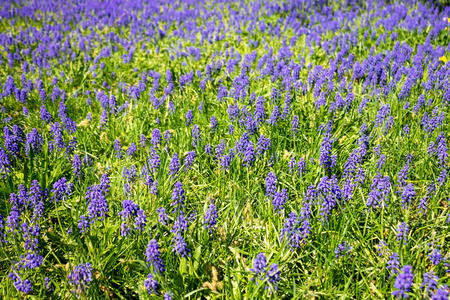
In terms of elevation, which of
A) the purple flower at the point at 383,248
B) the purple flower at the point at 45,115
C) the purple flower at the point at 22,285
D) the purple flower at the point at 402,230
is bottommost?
the purple flower at the point at 22,285

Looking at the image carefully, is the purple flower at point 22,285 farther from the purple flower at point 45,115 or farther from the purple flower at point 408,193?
the purple flower at point 408,193

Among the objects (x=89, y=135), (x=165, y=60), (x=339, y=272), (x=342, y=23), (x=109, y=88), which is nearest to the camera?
(x=339, y=272)

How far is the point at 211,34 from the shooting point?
10203mm

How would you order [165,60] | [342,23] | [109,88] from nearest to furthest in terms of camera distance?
[109,88]
[165,60]
[342,23]

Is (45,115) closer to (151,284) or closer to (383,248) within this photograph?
(151,284)

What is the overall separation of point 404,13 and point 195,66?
6.79 m

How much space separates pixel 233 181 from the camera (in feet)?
12.1

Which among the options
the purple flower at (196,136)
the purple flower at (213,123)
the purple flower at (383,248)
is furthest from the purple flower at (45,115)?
the purple flower at (383,248)

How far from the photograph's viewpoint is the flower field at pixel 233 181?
2.74 metres

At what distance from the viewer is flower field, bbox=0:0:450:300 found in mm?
2736

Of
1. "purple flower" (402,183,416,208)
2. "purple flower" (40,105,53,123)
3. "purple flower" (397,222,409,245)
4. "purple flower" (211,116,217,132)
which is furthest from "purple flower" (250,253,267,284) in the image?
"purple flower" (40,105,53,123)

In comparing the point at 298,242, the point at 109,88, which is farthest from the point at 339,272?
the point at 109,88

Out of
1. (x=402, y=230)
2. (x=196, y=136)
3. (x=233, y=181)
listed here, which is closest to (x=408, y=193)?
(x=402, y=230)

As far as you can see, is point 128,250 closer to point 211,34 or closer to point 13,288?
point 13,288
